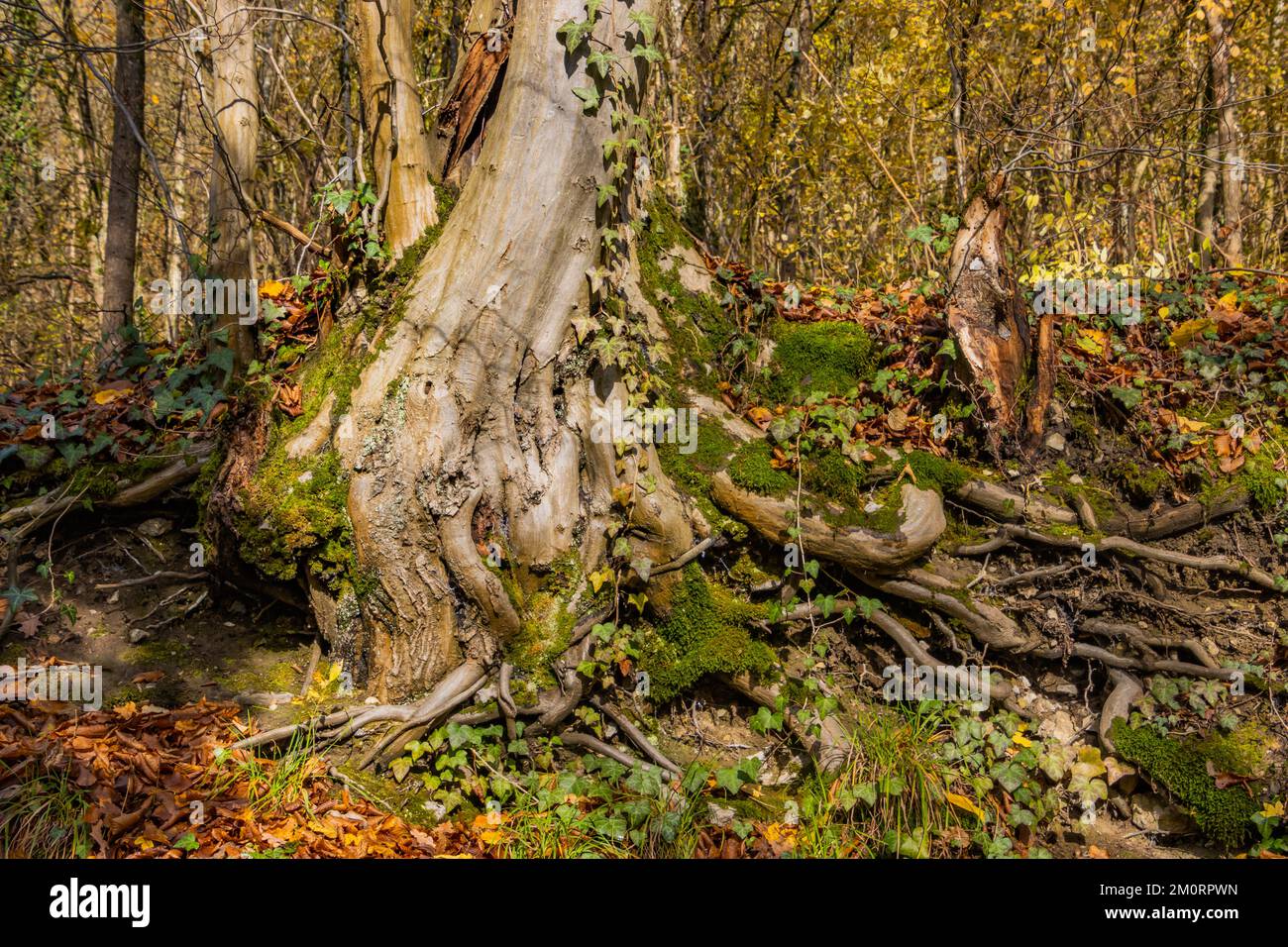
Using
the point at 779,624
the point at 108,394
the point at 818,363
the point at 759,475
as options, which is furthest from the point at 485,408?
the point at 108,394

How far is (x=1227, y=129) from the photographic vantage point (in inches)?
290

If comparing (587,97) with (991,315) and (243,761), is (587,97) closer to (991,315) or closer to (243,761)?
(991,315)

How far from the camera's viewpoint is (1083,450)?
461 centimetres

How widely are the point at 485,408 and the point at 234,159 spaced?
2.38 m

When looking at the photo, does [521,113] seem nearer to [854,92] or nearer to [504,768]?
[504,768]

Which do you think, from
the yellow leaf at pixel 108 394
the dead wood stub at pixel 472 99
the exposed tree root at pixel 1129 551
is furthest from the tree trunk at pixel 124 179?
the exposed tree root at pixel 1129 551

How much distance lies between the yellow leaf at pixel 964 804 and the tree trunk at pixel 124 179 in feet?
20.8

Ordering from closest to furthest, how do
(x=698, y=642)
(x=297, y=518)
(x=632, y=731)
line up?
1. (x=297, y=518)
2. (x=632, y=731)
3. (x=698, y=642)

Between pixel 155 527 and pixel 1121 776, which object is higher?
pixel 155 527

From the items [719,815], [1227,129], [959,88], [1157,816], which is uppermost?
[959,88]

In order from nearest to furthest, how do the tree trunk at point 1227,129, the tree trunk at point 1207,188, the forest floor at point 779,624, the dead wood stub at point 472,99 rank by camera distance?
the forest floor at point 779,624 → the dead wood stub at point 472,99 → the tree trunk at point 1227,129 → the tree trunk at point 1207,188

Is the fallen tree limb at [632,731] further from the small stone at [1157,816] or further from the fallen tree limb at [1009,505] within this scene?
the small stone at [1157,816]

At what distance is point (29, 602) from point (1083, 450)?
19.4ft

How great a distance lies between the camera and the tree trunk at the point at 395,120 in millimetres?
4035
